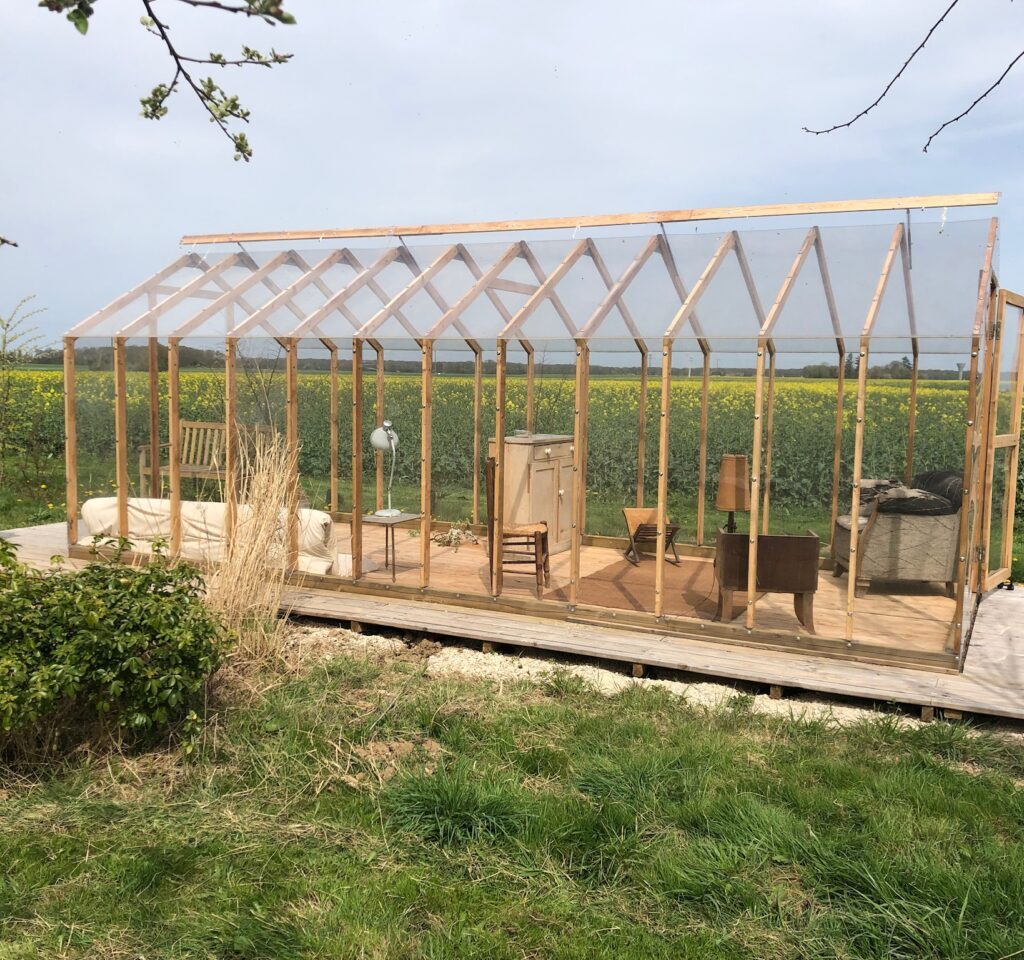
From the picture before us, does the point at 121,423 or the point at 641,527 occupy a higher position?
the point at 121,423

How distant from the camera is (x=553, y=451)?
870 cm

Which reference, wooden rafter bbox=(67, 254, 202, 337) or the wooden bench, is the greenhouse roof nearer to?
wooden rafter bbox=(67, 254, 202, 337)

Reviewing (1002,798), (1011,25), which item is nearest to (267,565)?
(1002,798)

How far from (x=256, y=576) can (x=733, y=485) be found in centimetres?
437

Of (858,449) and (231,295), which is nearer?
(858,449)

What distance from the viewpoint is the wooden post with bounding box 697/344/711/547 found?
848 centimetres

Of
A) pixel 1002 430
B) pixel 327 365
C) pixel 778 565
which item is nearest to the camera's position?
pixel 778 565

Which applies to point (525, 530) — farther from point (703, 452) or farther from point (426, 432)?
point (703, 452)

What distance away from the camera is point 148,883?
3.48 meters

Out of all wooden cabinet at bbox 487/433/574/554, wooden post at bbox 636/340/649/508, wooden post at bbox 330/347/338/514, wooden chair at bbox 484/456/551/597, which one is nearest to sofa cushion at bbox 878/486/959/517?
wooden chair at bbox 484/456/551/597

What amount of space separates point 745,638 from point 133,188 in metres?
4.74

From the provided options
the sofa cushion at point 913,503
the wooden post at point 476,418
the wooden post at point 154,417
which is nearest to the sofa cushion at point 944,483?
the sofa cushion at point 913,503

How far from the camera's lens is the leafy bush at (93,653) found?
4.04 metres

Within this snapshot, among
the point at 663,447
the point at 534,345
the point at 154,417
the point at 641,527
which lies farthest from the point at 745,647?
the point at 154,417
